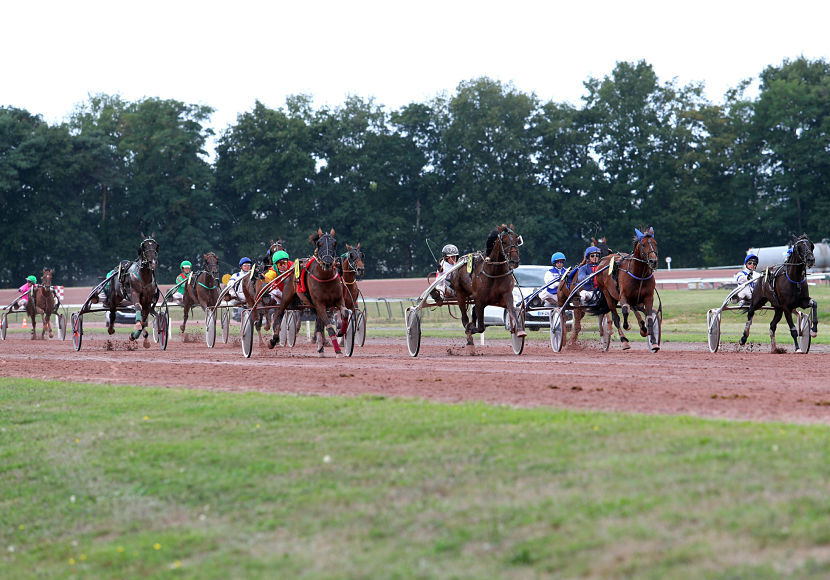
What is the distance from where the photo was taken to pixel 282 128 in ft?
194

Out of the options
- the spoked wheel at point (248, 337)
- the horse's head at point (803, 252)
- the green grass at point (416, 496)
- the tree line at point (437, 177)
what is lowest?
the green grass at point (416, 496)

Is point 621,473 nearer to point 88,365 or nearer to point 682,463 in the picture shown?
point 682,463

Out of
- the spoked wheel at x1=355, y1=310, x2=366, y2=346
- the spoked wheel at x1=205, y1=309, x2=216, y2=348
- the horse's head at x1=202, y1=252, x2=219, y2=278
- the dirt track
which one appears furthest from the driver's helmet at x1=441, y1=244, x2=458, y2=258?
the horse's head at x1=202, y1=252, x2=219, y2=278

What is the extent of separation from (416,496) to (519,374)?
19.8ft

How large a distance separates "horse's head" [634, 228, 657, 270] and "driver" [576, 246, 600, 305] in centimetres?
156

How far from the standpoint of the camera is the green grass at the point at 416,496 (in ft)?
17.2

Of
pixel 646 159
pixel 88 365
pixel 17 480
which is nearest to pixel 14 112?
pixel 646 159

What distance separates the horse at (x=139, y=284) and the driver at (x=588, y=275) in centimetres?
772

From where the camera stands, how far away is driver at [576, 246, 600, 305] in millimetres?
18500

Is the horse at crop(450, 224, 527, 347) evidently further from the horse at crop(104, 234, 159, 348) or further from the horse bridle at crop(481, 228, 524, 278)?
the horse at crop(104, 234, 159, 348)

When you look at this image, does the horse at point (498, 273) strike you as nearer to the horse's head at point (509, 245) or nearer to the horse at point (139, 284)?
the horse's head at point (509, 245)

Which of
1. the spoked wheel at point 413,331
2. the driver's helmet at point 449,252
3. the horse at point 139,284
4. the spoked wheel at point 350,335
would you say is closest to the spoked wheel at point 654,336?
the spoked wheel at point 413,331

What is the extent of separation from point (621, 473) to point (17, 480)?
4799 mm

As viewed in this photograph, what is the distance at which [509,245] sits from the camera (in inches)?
668
